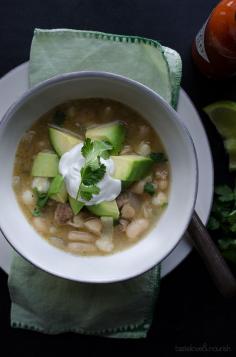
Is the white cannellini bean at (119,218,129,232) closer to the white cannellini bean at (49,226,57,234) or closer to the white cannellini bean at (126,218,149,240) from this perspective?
the white cannellini bean at (126,218,149,240)

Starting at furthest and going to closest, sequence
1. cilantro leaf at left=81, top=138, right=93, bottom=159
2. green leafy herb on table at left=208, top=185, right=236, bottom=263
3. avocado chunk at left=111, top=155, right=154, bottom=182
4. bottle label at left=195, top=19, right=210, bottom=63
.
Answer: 1. green leafy herb on table at left=208, top=185, right=236, bottom=263
2. bottle label at left=195, top=19, right=210, bottom=63
3. avocado chunk at left=111, top=155, right=154, bottom=182
4. cilantro leaf at left=81, top=138, right=93, bottom=159

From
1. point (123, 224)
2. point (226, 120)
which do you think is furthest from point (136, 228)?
point (226, 120)

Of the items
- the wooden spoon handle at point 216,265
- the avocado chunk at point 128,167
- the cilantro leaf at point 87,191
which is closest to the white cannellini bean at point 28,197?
the cilantro leaf at point 87,191

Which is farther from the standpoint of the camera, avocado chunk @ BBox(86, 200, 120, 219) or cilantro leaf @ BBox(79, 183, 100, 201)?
avocado chunk @ BBox(86, 200, 120, 219)

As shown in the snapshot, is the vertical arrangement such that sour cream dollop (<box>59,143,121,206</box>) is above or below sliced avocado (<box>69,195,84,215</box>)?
above

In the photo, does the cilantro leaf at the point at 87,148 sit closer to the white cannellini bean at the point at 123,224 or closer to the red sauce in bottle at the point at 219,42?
the white cannellini bean at the point at 123,224

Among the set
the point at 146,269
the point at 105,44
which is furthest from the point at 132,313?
the point at 105,44

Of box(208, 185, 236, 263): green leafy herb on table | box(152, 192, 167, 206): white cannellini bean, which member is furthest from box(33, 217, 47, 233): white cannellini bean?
box(208, 185, 236, 263): green leafy herb on table

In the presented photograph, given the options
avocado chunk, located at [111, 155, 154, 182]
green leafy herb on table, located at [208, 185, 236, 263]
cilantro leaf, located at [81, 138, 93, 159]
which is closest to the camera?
cilantro leaf, located at [81, 138, 93, 159]
